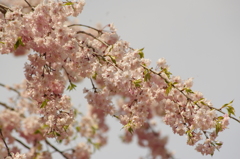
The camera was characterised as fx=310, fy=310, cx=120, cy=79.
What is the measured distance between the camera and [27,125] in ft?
28.0

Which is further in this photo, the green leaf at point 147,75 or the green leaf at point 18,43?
the green leaf at point 147,75

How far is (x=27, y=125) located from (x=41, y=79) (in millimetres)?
5064

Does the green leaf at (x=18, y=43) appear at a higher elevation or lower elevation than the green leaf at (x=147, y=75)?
higher

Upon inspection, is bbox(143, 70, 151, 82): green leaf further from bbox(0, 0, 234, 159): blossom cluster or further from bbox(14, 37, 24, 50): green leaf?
bbox(14, 37, 24, 50): green leaf

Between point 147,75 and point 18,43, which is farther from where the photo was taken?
point 147,75

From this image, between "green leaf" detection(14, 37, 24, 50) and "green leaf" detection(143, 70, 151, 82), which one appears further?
"green leaf" detection(143, 70, 151, 82)

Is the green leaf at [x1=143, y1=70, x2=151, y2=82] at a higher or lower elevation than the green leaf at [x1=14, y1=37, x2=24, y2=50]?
lower

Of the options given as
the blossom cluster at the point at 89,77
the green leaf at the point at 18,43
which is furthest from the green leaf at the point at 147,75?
the green leaf at the point at 18,43

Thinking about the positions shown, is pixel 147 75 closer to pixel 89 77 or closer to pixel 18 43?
pixel 89 77

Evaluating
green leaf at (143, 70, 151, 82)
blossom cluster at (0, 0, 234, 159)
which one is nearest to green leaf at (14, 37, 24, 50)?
blossom cluster at (0, 0, 234, 159)

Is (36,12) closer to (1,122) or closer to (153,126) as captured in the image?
(1,122)

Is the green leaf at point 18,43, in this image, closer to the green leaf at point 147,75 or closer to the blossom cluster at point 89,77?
the blossom cluster at point 89,77

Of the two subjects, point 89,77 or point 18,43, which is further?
point 89,77

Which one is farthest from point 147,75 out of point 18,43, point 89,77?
point 18,43
